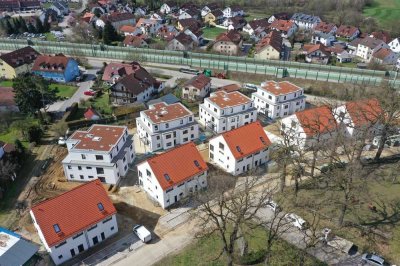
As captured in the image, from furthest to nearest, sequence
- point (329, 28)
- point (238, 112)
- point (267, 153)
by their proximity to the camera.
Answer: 1. point (329, 28)
2. point (238, 112)
3. point (267, 153)

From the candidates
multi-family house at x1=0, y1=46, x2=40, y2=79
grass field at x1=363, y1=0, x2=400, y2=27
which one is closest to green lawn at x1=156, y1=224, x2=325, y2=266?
multi-family house at x1=0, y1=46, x2=40, y2=79

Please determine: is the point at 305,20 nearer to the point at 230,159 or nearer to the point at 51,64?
the point at 51,64

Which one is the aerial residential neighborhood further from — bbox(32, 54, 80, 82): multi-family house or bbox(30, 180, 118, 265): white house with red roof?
bbox(32, 54, 80, 82): multi-family house

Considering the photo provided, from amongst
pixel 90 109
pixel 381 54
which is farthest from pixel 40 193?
pixel 381 54

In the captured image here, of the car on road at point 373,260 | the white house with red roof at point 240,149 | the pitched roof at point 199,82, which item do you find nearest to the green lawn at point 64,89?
the pitched roof at point 199,82

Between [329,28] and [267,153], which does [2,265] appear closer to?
[267,153]

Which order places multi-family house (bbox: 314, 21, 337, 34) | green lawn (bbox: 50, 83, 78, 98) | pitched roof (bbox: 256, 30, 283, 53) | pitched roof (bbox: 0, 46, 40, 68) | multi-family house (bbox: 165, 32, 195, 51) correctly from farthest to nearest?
1. multi-family house (bbox: 314, 21, 337, 34)
2. multi-family house (bbox: 165, 32, 195, 51)
3. pitched roof (bbox: 256, 30, 283, 53)
4. pitched roof (bbox: 0, 46, 40, 68)
5. green lawn (bbox: 50, 83, 78, 98)
